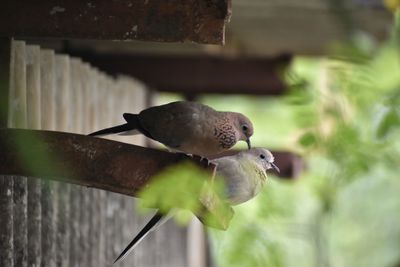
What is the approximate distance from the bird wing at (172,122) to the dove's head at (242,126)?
33 centimetres

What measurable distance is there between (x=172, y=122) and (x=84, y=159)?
74 centimetres

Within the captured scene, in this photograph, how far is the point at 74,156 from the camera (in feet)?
10.5

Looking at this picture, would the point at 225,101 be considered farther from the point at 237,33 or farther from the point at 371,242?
the point at 237,33

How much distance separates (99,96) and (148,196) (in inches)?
96.1

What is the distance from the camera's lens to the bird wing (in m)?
3.88

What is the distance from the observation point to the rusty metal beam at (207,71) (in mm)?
6844

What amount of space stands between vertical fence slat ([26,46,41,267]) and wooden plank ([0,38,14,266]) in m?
0.20

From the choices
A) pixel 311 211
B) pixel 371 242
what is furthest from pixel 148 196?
pixel 371 242

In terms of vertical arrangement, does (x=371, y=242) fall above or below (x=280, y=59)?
below

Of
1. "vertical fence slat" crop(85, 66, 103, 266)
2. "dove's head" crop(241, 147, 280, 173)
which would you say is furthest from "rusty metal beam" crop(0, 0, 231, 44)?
"dove's head" crop(241, 147, 280, 173)

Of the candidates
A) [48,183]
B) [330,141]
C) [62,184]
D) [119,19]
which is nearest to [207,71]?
[330,141]

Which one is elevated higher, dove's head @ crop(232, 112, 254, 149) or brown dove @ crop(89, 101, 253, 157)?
brown dove @ crop(89, 101, 253, 157)

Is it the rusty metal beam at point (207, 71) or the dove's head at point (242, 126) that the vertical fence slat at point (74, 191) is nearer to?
the dove's head at point (242, 126)

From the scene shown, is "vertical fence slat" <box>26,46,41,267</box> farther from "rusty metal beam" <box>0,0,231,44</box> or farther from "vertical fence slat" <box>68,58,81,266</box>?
"rusty metal beam" <box>0,0,231,44</box>
